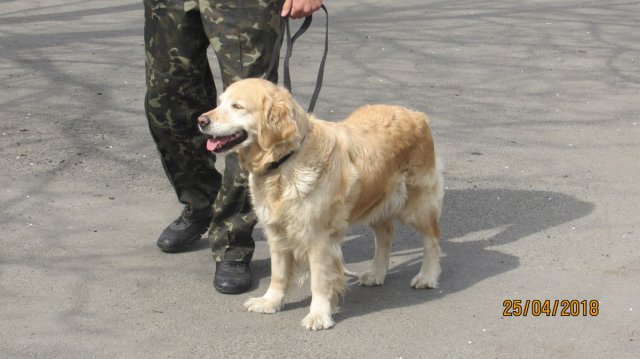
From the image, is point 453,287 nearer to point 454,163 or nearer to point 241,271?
point 241,271

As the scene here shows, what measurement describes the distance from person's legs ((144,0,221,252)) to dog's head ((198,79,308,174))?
2.59ft

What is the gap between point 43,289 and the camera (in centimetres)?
507

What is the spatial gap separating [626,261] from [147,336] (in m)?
2.70

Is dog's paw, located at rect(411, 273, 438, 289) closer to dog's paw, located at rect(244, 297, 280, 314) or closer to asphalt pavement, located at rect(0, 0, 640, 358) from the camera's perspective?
asphalt pavement, located at rect(0, 0, 640, 358)

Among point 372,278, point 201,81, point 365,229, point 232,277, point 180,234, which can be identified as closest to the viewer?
point 232,277

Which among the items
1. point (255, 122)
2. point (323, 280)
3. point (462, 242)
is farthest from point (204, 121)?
point (462, 242)

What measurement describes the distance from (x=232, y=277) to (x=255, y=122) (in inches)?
41.3

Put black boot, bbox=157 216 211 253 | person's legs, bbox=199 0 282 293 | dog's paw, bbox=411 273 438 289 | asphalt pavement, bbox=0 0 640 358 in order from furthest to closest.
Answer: black boot, bbox=157 216 211 253, dog's paw, bbox=411 273 438 289, person's legs, bbox=199 0 282 293, asphalt pavement, bbox=0 0 640 358

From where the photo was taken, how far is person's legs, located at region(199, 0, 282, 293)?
495 centimetres

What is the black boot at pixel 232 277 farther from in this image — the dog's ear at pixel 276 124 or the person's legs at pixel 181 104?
the dog's ear at pixel 276 124

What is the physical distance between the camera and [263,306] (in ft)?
16.2

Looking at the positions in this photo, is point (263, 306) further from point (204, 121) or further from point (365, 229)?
point (365, 229)
